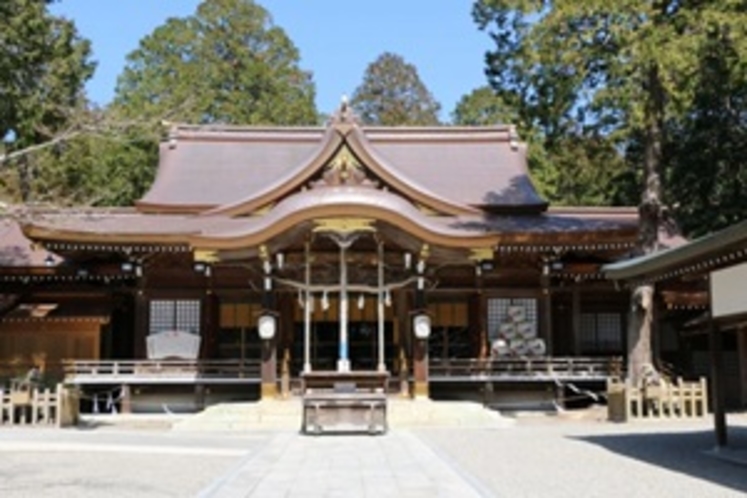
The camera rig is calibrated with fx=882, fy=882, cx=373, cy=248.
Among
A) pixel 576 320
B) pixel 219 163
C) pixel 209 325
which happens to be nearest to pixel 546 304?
pixel 576 320

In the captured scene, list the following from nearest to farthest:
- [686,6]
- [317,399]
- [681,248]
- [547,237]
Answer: [681,248], [317,399], [686,6], [547,237]

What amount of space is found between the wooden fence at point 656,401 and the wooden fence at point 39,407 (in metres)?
10.3

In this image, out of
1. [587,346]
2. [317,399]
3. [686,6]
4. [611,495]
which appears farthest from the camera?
[587,346]

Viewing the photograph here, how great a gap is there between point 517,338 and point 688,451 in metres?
8.31

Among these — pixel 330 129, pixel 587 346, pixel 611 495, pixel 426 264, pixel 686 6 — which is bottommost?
pixel 611 495

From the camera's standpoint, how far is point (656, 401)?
1714cm

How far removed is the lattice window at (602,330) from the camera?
21703 mm

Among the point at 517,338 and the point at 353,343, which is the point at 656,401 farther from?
the point at 353,343

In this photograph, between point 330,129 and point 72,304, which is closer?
point 330,129

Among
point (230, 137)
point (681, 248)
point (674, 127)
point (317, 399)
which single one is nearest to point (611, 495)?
point (681, 248)

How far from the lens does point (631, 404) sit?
1712 cm

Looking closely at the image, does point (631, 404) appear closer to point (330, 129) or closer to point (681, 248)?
point (681, 248)

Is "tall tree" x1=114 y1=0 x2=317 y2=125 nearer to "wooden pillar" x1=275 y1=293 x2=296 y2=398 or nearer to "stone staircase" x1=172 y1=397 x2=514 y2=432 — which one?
"wooden pillar" x1=275 y1=293 x2=296 y2=398

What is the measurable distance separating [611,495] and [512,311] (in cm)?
1209
